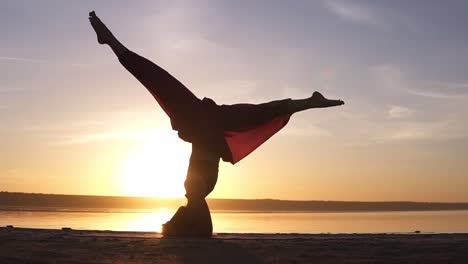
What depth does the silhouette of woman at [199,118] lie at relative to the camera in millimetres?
10945

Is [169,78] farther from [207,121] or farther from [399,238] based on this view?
[399,238]

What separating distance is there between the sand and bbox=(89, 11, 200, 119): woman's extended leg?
2.65 meters

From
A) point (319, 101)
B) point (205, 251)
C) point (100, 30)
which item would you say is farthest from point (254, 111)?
point (205, 251)

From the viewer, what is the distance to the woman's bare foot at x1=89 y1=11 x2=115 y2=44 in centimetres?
1122

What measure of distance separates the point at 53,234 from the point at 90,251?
9.07 feet

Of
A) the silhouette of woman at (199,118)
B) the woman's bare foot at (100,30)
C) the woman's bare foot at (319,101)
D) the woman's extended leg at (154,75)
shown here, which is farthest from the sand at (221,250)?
the woman's bare foot at (100,30)

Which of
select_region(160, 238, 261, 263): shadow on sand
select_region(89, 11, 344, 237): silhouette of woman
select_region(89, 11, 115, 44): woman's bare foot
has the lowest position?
select_region(160, 238, 261, 263): shadow on sand

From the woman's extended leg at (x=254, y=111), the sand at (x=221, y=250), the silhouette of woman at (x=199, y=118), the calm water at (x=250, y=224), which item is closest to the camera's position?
the sand at (x=221, y=250)

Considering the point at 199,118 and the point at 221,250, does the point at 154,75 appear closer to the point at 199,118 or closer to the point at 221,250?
the point at 199,118

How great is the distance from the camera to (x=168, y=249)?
830cm

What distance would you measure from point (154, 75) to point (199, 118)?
1.11 meters

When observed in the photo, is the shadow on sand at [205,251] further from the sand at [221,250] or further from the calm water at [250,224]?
the calm water at [250,224]

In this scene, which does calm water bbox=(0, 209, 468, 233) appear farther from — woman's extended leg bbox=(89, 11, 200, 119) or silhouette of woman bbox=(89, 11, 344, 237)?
woman's extended leg bbox=(89, 11, 200, 119)

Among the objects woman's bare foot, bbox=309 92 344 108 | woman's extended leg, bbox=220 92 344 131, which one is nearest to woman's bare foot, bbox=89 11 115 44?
woman's extended leg, bbox=220 92 344 131
